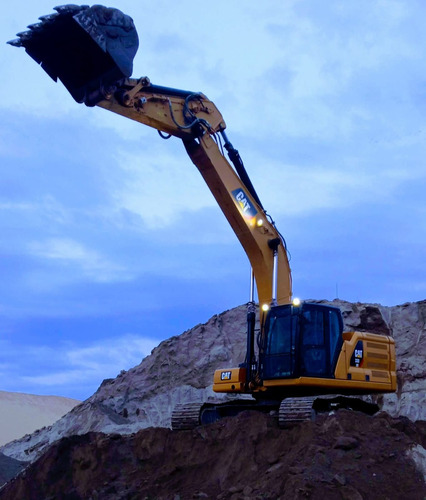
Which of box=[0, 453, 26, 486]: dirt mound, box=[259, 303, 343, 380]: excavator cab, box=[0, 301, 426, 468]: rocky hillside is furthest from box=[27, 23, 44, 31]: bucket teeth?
box=[0, 301, 426, 468]: rocky hillside

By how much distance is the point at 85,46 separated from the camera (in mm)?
10375

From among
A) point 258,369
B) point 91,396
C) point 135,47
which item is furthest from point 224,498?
point 91,396

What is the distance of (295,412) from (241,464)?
3.62 feet

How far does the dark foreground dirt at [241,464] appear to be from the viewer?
8844 millimetres

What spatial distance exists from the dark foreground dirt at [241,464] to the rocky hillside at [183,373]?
877 centimetres

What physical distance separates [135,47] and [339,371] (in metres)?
5.90

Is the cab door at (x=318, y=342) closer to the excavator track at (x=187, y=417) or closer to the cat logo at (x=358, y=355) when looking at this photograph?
the cat logo at (x=358, y=355)

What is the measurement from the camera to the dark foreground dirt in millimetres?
8844

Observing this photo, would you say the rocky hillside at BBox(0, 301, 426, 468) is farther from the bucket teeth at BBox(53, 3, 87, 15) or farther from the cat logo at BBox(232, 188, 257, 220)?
the bucket teeth at BBox(53, 3, 87, 15)

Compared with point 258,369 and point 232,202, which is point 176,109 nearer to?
point 232,202

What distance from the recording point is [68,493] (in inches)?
447

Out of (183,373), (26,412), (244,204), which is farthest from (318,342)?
(26,412)

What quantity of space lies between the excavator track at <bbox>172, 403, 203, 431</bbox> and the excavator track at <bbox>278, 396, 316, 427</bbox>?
208cm

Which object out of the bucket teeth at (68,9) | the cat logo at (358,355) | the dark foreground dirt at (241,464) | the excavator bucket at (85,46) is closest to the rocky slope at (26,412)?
the dark foreground dirt at (241,464)
